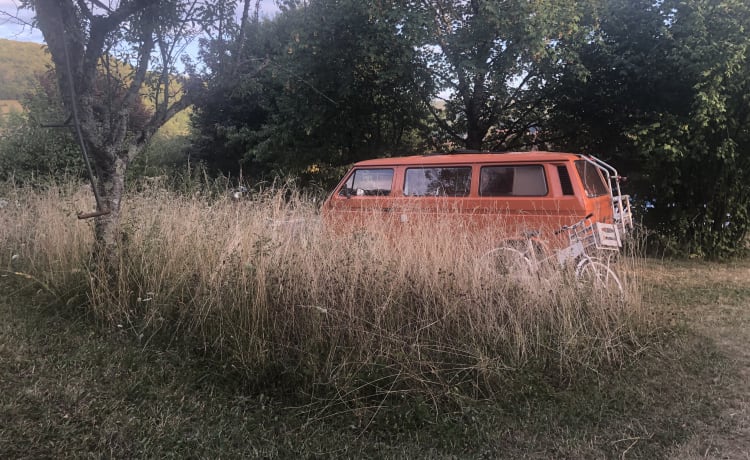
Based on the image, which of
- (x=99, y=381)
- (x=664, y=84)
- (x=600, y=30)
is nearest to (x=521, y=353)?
(x=99, y=381)

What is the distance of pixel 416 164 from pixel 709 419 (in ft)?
15.3

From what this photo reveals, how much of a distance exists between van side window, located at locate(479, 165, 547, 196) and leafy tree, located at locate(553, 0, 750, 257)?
3.84 m

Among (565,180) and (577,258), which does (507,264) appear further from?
(565,180)

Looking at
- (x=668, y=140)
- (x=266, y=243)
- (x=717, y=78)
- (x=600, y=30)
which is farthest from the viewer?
(x=600, y=30)

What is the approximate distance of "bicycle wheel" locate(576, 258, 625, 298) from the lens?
167 inches

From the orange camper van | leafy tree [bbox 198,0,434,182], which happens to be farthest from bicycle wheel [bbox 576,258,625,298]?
leafy tree [bbox 198,0,434,182]

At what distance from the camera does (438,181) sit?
6672 mm

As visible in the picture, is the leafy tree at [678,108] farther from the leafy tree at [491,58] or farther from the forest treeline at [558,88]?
the leafy tree at [491,58]

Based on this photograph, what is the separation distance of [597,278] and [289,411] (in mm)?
2908

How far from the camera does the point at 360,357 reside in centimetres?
322

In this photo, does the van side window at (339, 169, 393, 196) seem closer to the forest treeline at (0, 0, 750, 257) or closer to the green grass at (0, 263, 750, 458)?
the forest treeline at (0, 0, 750, 257)

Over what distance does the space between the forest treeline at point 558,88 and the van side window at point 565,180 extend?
3.68 meters

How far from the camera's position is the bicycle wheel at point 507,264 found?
4004 mm

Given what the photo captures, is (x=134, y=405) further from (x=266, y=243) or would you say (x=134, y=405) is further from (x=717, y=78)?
(x=717, y=78)
